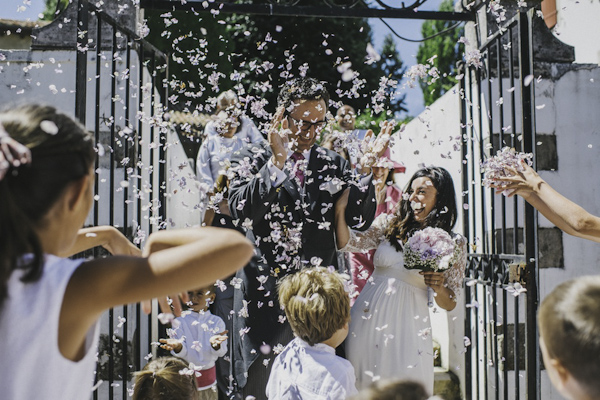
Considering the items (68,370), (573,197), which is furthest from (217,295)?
(68,370)

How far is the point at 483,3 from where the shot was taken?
4047 millimetres

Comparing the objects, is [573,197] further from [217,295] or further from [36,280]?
[36,280]

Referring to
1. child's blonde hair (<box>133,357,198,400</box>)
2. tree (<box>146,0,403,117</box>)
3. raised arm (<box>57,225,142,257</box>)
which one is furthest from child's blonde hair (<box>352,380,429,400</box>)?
tree (<box>146,0,403,117</box>)

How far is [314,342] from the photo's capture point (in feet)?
8.83

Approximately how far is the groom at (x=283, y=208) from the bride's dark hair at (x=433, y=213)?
298 millimetres

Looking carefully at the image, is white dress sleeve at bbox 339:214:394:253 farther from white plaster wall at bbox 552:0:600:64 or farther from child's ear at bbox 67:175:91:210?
white plaster wall at bbox 552:0:600:64

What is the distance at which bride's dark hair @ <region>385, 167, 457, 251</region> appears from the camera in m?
3.63

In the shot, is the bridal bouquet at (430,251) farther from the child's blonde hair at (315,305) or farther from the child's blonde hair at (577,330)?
the child's blonde hair at (577,330)

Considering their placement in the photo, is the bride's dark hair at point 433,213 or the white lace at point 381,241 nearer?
the white lace at point 381,241

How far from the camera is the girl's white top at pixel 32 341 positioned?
1.36 metres

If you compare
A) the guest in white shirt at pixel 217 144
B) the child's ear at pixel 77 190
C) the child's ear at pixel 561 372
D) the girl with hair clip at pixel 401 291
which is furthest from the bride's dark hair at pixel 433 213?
the child's ear at pixel 77 190

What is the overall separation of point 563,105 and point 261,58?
10496 mm

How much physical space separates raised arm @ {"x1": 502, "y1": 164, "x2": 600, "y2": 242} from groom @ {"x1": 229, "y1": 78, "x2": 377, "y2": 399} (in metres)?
0.80

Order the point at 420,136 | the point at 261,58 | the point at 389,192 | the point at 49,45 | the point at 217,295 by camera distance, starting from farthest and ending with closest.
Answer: the point at 261,58, the point at 420,136, the point at 389,192, the point at 217,295, the point at 49,45
